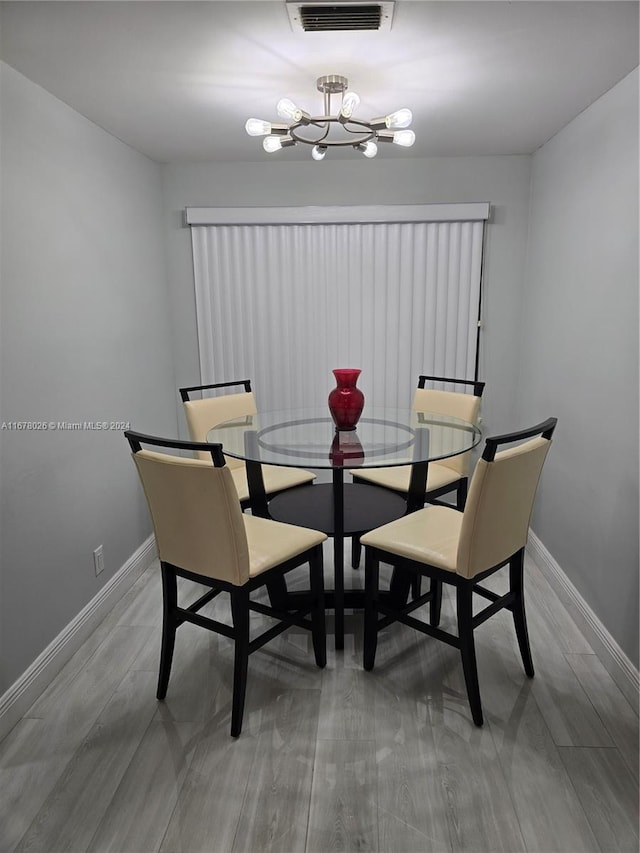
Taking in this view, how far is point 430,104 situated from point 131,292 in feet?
5.78

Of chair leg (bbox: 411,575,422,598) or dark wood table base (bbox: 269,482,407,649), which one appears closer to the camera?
dark wood table base (bbox: 269,482,407,649)

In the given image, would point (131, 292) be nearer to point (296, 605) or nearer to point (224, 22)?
point (224, 22)

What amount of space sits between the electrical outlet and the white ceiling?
1.97 metres

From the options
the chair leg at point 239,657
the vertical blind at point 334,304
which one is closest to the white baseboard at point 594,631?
the vertical blind at point 334,304

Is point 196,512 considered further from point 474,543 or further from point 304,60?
point 304,60

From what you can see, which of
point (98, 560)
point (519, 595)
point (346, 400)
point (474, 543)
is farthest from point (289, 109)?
point (98, 560)

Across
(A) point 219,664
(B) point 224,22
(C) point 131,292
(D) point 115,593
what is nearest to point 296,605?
(A) point 219,664

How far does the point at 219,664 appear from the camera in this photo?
2275mm

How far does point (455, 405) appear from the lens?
3.06 m

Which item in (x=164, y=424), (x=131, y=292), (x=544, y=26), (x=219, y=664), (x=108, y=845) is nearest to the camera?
(x=108, y=845)

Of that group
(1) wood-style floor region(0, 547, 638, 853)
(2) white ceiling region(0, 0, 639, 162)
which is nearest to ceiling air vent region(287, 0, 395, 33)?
(2) white ceiling region(0, 0, 639, 162)

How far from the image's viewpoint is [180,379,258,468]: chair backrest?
299 cm

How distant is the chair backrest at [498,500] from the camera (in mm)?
1757

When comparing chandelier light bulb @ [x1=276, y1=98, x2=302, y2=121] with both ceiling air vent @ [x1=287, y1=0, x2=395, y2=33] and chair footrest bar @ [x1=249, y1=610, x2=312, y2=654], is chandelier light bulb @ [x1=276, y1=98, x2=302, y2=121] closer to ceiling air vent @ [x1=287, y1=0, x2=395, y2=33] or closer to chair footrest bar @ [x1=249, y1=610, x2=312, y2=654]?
ceiling air vent @ [x1=287, y1=0, x2=395, y2=33]
